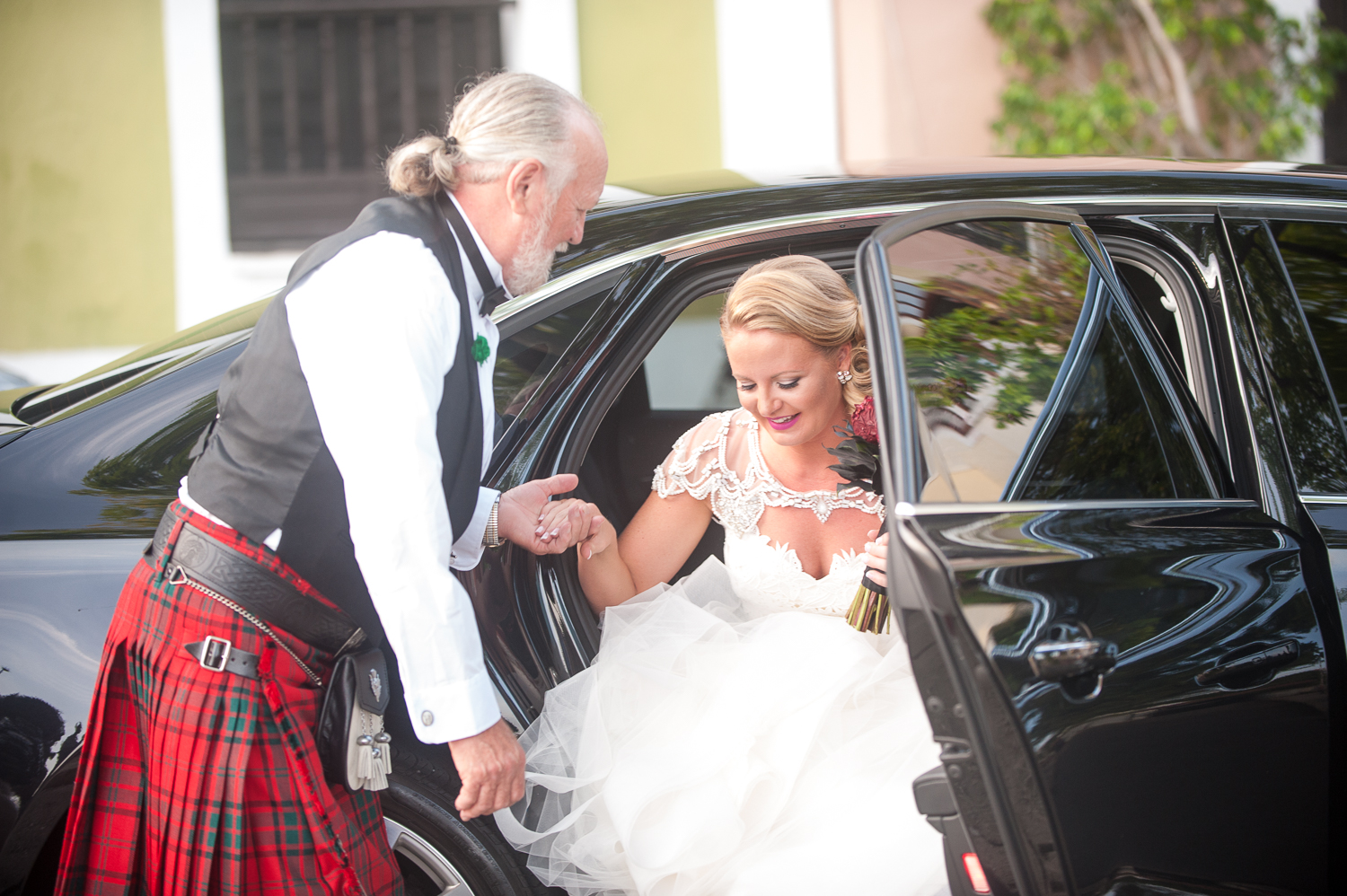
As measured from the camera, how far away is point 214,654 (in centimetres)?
137

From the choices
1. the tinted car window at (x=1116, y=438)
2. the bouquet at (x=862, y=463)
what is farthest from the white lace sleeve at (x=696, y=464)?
the tinted car window at (x=1116, y=438)

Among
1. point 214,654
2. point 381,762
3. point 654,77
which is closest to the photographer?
point 214,654

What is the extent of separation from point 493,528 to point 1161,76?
591 centimetres

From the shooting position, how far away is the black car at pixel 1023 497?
129 centimetres

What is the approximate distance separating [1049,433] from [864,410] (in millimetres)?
488

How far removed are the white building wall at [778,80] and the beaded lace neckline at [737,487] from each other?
3.72 meters

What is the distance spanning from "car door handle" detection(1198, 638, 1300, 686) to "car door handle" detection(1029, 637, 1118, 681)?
173 millimetres

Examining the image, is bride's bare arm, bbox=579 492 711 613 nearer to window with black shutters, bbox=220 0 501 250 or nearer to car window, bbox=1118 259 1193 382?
car window, bbox=1118 259 1193 382

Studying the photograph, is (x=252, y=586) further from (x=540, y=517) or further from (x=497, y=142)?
(x=497, y=142)

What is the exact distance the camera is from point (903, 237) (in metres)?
1.44

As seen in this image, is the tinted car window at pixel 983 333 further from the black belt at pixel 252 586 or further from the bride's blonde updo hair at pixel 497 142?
the black belt at pixel 252 586

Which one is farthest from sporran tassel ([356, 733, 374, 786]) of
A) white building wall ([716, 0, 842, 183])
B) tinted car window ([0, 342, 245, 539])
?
white building wall ([716, 0, 842, 183])

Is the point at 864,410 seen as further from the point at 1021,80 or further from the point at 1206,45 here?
the point at 1206,45

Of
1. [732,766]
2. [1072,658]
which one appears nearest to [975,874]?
[1072,658]
